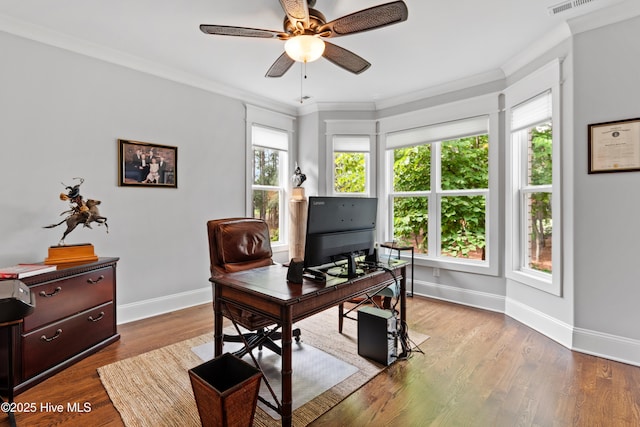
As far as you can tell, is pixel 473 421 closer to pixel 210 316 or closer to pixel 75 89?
pixel 210 316

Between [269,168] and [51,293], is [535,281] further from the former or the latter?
[51,293]

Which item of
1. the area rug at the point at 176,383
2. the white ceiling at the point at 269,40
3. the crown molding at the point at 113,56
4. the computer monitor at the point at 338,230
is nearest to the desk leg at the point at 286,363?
the area rug at the point at 176,383

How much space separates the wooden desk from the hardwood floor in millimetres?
551

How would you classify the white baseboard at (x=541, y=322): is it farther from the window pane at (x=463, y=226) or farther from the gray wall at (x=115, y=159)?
the gray wall at (x=115, y=159)

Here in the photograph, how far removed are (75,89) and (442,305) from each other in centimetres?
447

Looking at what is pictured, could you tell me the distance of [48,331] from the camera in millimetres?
2232

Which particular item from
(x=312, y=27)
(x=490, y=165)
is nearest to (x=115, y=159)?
(x=312, y=27)

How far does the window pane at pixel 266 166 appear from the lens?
453cm

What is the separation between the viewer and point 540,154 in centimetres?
316

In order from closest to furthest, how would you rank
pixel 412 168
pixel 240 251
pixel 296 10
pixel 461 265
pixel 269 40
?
pixel 296 10 < pixel 240 251 < pixel 269 40 < pixel 461 265 < pixel 412 168

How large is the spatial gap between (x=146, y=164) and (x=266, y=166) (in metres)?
1.68

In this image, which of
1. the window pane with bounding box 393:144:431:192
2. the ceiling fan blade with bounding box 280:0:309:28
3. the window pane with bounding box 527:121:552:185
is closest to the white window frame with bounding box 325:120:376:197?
the window pane with bounding box 393:144:431:192

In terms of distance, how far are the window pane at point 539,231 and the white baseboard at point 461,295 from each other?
0.58 metres

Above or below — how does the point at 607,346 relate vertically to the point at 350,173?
below
